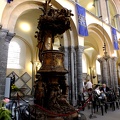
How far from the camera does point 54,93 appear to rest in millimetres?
4680

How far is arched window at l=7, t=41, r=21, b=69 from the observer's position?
12551mm

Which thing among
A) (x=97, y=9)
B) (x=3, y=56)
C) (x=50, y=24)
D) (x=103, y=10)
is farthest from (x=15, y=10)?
(x=103, y=10)

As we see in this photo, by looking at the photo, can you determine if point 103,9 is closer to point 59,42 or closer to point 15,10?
point 59,42

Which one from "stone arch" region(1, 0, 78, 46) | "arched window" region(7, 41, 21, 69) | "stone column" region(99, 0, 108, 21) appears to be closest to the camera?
"stone arch" region(1, 0, 78, 46)

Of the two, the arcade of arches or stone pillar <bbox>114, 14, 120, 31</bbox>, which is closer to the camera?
the arcade of arches

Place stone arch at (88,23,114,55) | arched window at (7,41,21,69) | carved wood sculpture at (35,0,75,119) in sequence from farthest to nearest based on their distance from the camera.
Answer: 1. arched window at (7,41,21,69)
2. stone arch at (88,23,114,55)
3. carved wood sculpture at (35,0,75,119)

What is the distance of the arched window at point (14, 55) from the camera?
12.6 meters

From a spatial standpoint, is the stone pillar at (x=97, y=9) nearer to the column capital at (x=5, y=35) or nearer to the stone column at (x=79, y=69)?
the stone column at (x=79, y=69)

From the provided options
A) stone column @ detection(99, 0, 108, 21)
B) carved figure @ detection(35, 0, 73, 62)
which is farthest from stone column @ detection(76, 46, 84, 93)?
stone column @ detection(99, 0, 108, 21)

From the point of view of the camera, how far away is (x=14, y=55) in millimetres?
12820

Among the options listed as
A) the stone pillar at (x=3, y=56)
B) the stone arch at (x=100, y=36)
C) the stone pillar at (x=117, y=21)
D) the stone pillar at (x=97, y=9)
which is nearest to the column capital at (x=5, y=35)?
the stone pillar at (x=3, y=56)

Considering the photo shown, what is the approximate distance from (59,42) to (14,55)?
4.51 metres

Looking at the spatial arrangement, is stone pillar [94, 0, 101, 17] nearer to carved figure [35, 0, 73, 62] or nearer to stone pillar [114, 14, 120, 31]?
stone pillar [114, 14, 120, 31]

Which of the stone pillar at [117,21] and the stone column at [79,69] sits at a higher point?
the stone pillar at [117,21]
